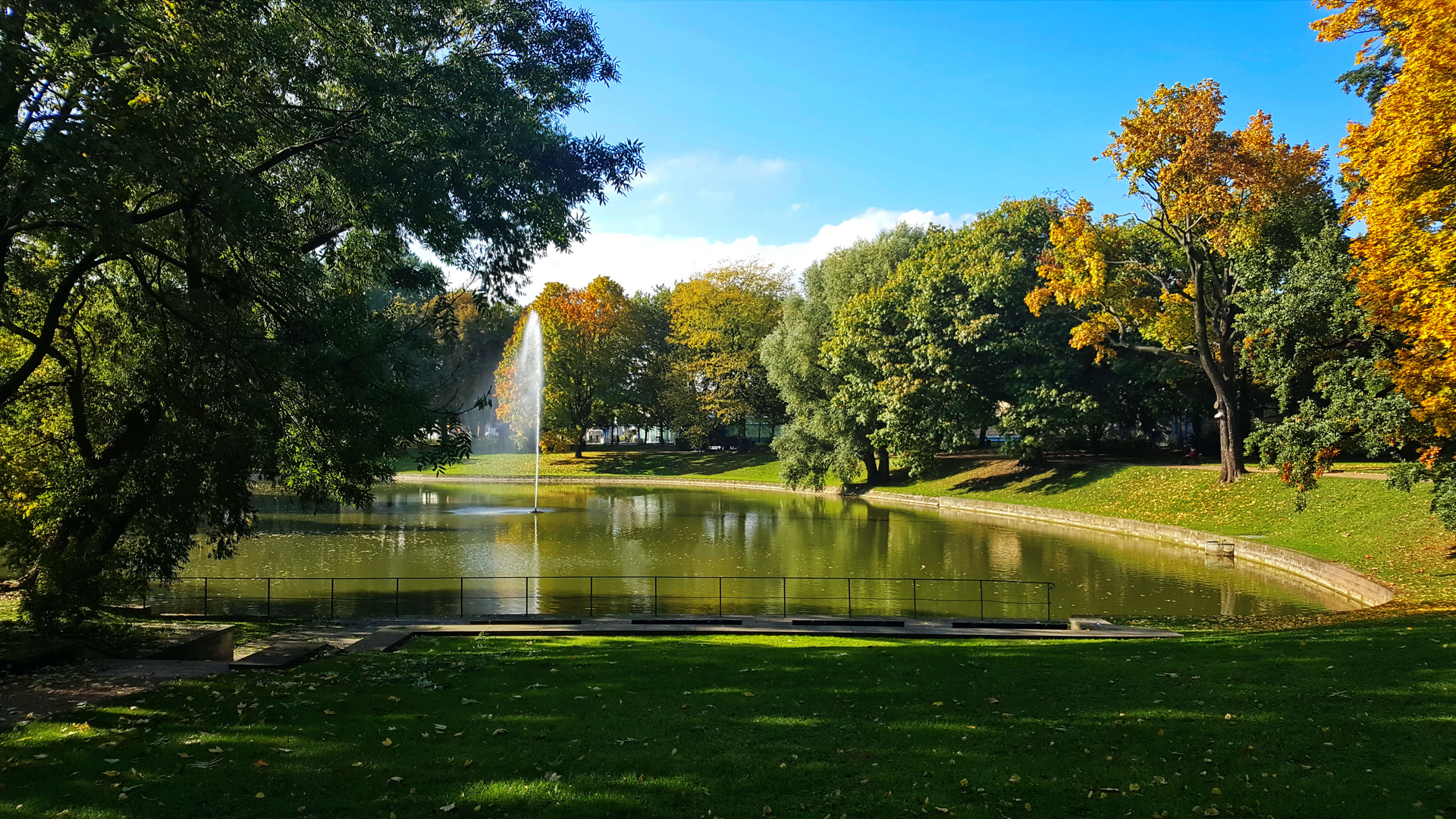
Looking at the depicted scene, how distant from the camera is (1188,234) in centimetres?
2948

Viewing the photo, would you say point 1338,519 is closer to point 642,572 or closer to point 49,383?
point 642,572

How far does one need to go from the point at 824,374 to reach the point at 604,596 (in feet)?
99.6

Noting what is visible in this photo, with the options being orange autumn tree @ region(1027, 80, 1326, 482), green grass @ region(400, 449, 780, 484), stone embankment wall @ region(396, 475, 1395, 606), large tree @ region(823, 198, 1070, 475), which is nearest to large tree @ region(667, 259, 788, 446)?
green grass @ region(400, 449, 780, 484)

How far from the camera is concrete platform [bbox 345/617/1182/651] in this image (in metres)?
14.4

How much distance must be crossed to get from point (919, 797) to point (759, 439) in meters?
71.2

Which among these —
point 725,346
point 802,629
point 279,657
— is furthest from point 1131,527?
point 725,346

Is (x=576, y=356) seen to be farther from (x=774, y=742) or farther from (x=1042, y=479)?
(x=774, y=742)

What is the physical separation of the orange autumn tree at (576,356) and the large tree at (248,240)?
48937 mm

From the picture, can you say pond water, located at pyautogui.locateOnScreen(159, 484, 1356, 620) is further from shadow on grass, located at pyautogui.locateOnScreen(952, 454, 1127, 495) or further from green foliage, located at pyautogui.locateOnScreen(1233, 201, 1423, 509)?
shadow on grass, located at pyautogui.locateOnScreen(952, 454, 1127, 495)

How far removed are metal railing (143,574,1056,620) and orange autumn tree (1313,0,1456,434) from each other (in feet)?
26.8

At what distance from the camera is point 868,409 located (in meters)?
43.2

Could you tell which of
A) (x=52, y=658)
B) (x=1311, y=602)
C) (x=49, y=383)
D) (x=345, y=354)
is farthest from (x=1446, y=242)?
(x=49, y=383)

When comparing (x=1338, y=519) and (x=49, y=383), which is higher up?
(x=49, y=383)

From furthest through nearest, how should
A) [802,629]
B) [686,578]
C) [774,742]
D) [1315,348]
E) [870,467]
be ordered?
[870,467], [1315,348], [686,578], [802,629], [774,742]
